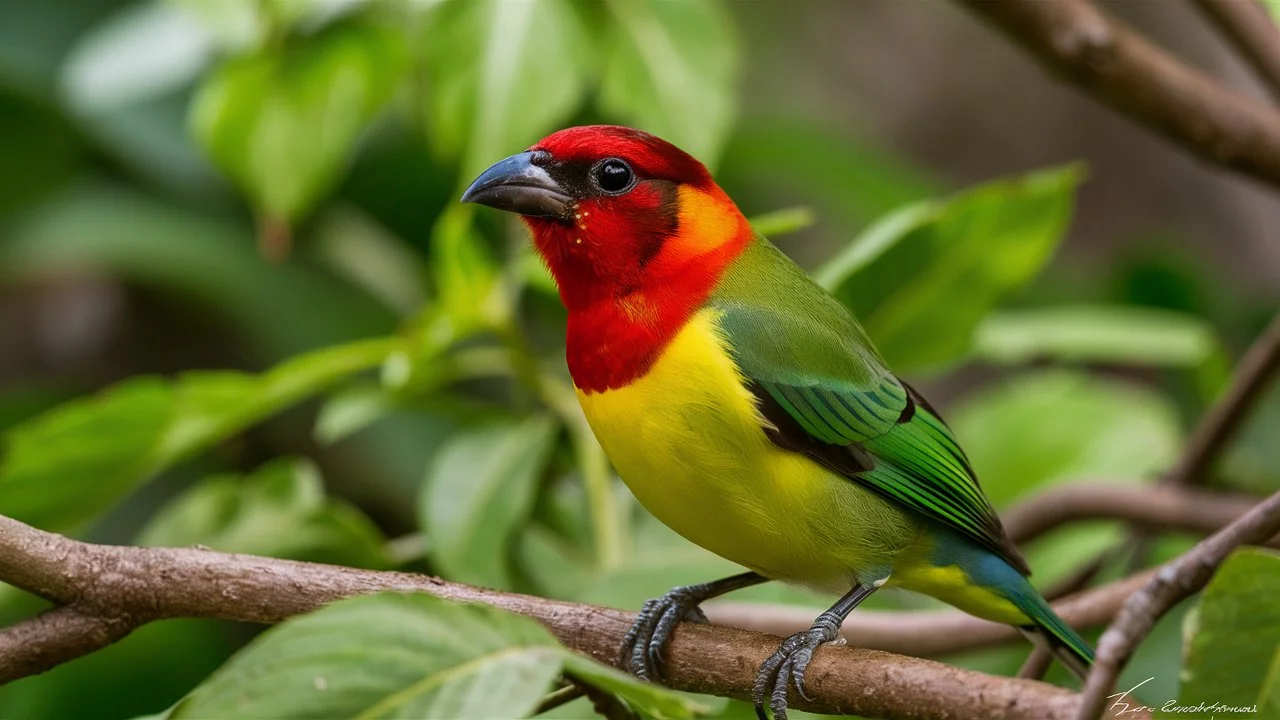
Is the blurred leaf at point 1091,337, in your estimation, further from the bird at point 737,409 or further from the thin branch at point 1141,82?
the bird at point 737,409

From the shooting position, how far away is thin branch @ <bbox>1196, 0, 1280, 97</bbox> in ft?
7.52

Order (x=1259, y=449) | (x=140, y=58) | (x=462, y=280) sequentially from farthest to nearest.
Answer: (x=1259, y=449) < (x=140, y=58) < (x=462, y=280)

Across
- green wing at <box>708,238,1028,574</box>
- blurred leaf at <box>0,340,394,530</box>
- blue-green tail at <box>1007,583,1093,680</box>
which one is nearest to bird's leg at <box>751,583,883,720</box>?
green wing at <box>708,238,1028,574</box>

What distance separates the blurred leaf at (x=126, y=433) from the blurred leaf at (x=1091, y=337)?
1.46m

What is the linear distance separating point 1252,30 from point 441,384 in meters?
1.72

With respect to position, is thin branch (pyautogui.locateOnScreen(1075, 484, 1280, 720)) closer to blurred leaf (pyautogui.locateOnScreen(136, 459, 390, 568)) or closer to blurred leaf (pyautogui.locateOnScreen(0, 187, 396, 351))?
Result: blurred leaf (pyautogui.locateOnScreen(136, 459, 390, 568))

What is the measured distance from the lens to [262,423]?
396 cm

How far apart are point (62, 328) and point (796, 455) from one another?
3.32 meters

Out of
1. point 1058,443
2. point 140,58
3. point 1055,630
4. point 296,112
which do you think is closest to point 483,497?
point 296,112

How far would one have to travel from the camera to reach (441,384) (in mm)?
2803

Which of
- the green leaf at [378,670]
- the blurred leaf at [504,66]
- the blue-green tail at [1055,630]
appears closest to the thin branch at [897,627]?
the blue-green tail at [1055,630]

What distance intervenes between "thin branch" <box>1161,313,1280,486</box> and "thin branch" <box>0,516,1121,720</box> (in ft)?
4.02

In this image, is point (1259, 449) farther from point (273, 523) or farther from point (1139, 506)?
point (273, 523)

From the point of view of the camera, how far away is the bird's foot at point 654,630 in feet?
5.24
